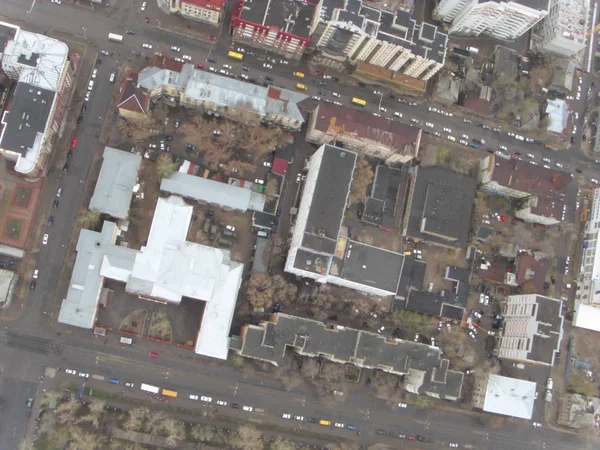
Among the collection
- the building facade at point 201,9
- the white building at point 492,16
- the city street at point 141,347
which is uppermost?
the white building at point 492,16

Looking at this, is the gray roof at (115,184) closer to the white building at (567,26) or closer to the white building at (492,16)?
the white building at (492,16)

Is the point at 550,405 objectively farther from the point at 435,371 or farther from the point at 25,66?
the point at 25,66

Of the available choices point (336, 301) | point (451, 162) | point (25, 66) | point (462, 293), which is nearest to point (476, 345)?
point (462, 293)

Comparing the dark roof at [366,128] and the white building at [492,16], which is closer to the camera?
the dark roof at [366,128]

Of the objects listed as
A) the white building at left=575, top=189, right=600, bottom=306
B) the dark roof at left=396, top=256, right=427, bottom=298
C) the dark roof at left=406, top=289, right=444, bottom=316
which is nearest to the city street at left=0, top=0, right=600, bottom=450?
the dark roof at left=406, top=289, right=444, bottom=316

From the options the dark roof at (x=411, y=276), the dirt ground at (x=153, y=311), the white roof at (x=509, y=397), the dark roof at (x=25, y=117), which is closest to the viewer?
the dark roof at (x=25, y=117)

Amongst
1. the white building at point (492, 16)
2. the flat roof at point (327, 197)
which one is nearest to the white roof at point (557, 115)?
the white building at point (492, 16)

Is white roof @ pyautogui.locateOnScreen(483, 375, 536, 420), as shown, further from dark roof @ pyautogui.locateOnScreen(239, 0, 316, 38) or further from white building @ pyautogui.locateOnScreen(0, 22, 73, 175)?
white building @ pyautogui.locateOnScreen(0, 22, 73, 175)
